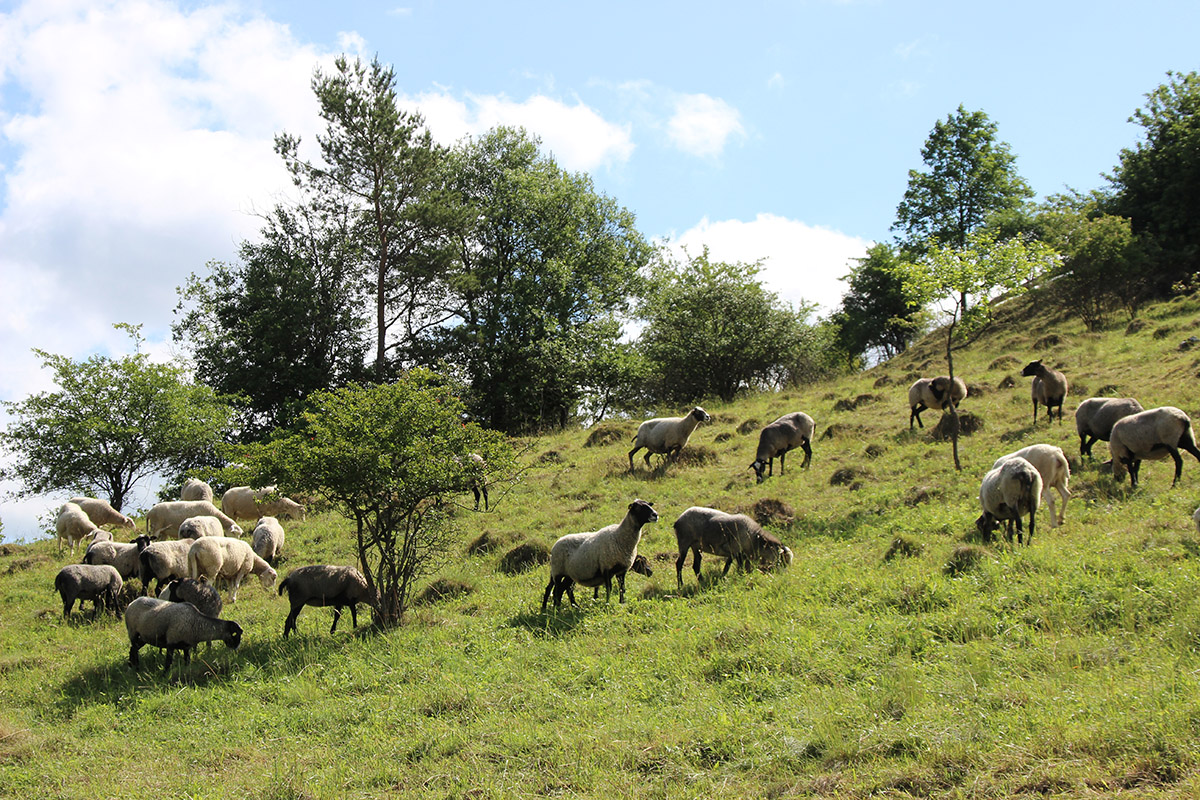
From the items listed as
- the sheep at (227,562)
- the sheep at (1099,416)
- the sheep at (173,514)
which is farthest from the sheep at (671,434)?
the sheep at (173,514)

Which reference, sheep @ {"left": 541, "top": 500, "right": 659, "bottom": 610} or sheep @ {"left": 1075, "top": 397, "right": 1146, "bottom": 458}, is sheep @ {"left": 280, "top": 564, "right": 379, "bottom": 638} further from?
sheep @ {"left": 1075, "top": 397, "right": 1146, "bottom": 458}

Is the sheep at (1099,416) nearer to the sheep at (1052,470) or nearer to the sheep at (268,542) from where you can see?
the sheep at (1052,470)

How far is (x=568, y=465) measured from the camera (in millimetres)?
24578

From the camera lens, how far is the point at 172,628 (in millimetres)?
11797

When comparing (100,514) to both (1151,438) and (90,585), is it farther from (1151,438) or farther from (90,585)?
(1151,438)

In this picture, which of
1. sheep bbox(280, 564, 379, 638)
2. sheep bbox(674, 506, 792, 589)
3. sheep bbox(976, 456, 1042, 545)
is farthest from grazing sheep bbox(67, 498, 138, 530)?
sheep bbox(976, 456, 1042, 545)

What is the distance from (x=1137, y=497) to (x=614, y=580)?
8956mm

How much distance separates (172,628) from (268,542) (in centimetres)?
635

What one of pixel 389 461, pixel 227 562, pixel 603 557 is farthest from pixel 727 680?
pixel 227 562

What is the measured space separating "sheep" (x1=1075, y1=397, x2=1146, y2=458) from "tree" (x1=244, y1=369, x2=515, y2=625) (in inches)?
468

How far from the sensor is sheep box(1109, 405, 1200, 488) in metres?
13.6

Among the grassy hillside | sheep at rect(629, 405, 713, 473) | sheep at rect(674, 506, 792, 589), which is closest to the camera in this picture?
the grassy hillside

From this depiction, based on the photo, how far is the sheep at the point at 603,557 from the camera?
40.8 ft

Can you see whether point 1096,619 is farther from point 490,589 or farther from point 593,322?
point 593,322
